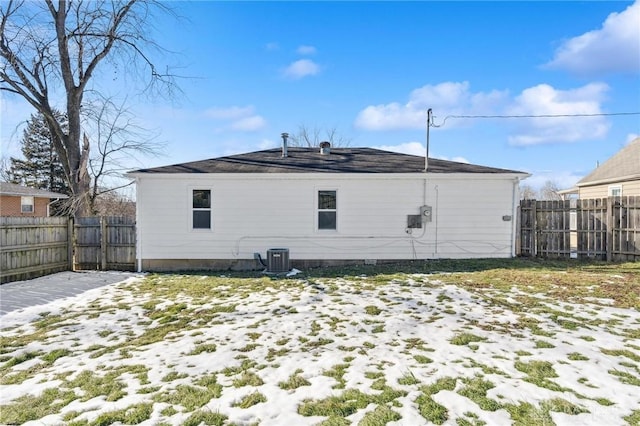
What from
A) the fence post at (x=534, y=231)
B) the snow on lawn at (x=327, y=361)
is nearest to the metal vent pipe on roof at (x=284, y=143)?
the snow on lawn at (x=327, y=361)

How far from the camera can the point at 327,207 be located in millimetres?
10258

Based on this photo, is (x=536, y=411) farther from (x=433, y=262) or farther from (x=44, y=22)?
(x=44, y=22)

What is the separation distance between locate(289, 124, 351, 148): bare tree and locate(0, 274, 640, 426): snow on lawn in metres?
27.0

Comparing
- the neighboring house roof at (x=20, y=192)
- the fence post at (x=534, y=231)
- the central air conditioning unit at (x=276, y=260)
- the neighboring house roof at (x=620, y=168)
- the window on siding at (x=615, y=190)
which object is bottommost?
the central air conditioning unit at (x=276, y=260)

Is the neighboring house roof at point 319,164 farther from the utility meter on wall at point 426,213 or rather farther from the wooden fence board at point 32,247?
the wooden fence board at point 32,247

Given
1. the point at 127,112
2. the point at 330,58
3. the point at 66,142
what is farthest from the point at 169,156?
the point at 330,58

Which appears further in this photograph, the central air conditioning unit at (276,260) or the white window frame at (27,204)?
the white window frame at (27,204)

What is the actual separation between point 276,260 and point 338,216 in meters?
2.23

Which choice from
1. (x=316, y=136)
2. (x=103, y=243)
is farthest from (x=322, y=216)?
(x=316, y=136)

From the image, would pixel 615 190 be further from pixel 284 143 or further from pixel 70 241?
pixel 70 241

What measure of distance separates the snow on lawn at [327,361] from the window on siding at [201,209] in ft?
12.6

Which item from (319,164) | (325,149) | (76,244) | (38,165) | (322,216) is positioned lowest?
(76,244)

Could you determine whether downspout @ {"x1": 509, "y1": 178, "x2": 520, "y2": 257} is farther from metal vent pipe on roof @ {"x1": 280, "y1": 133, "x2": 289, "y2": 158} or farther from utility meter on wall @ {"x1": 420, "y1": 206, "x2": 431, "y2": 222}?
metal vent pipe on roof @ {"x1": 280, "y1": 133, "x2": 289, "y2": 158}

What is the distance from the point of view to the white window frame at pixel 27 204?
73.0 feet
